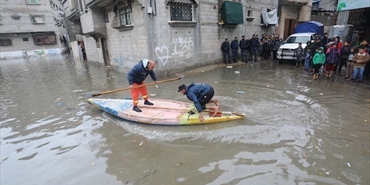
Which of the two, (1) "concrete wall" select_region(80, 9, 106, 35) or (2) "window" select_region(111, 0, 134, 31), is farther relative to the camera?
(1) "concrete wall" select_region(80, 9, 106, 35)

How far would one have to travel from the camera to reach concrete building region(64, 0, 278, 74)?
31.4 ft

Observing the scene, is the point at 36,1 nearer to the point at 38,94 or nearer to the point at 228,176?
the point at 38,94

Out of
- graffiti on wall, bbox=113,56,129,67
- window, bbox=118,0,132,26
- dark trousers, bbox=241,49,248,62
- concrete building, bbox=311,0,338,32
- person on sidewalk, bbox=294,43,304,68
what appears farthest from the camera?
concrete building, bbox=311,0,338,32

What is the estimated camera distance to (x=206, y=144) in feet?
14.2

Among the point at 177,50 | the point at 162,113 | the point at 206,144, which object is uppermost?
the point at 177,50

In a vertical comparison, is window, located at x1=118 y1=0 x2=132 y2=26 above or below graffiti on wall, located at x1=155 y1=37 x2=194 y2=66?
above

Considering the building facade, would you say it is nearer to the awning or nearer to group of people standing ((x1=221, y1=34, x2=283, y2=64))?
group of people standing ((x1=221, y1=34, x2=283, y2=64))

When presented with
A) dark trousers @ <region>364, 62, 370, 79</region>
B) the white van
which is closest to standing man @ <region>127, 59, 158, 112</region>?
dark trousers @ <region>364, 62, 370, 79</region>

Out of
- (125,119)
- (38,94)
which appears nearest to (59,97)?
(38,94)

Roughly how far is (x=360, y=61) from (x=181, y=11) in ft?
25.7

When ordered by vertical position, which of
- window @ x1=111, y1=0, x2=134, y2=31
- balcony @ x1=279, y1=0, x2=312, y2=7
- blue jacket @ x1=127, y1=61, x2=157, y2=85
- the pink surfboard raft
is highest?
balcony @ x1=279, y1=0, x2=312, y2=7

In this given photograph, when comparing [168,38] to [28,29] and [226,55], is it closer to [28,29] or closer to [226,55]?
[226,55]

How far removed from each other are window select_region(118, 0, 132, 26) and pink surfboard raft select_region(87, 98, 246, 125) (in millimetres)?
5879

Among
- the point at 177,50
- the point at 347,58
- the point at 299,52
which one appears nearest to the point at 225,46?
the point at 177,50
